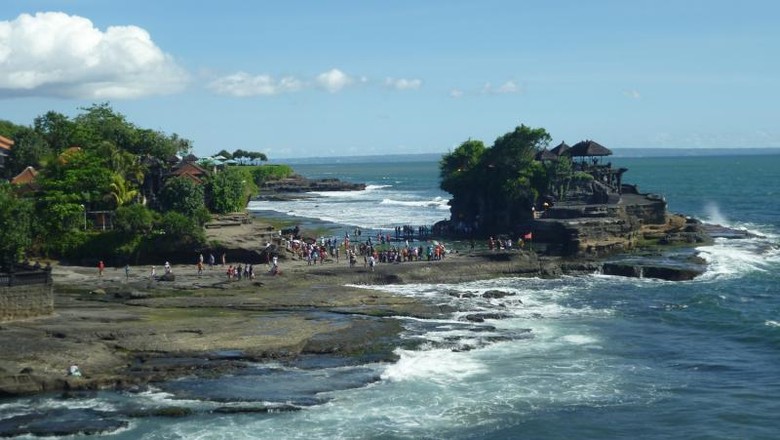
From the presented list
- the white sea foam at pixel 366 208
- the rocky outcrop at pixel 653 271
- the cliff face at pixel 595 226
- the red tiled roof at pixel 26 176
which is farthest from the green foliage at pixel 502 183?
the red tiled roof at pixel 26 176

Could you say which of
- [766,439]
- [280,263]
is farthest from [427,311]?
[766,439]

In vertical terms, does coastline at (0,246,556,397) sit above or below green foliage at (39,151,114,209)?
below

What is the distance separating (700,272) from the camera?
61875 mm

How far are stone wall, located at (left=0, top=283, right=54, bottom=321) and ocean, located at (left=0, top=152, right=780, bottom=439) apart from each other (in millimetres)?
10454

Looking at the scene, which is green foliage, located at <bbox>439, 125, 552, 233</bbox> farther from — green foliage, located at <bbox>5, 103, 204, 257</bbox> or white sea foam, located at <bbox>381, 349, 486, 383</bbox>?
white sea foam, located at <bbox>381, 349, 486, 383</bbox>

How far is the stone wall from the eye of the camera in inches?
1650

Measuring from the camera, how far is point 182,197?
2704 inches

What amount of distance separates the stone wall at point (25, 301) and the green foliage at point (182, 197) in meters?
24.7

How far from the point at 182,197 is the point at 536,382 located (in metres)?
39.9

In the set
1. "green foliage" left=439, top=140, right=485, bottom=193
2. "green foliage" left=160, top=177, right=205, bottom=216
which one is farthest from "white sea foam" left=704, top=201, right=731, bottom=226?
"green foliage" left=160, top=177, right=205, bottom=216

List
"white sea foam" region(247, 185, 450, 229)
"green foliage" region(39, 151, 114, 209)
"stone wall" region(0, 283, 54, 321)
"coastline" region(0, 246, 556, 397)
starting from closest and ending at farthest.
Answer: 1. "coastline" region(0, 246, 556, 397)
2. "stone wall" region(0, 283, 54, 321)
3. "green foliage" region(39, 151, 114, 209)
4. "white sea foam" region(247, 185, 450, 229)

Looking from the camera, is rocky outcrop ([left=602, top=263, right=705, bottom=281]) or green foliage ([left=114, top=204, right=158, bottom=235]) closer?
rocky outcrop ([left=602, top=263, right=705, bottom=281])

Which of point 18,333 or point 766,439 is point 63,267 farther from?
point 766,439

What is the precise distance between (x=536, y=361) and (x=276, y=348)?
10914 mm
